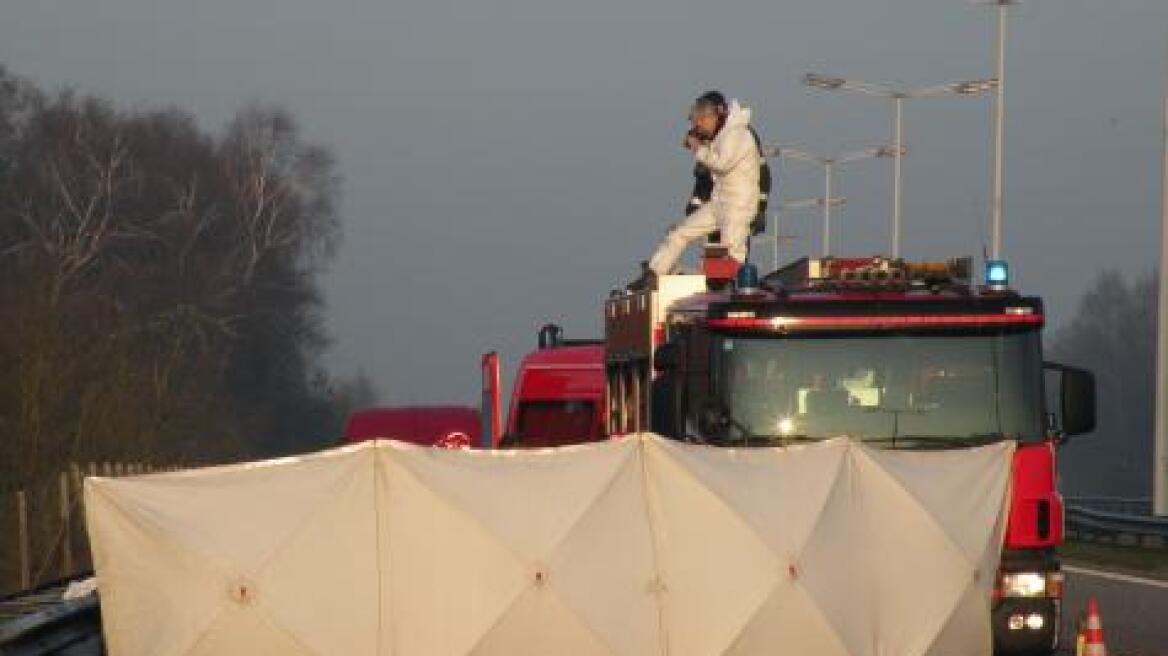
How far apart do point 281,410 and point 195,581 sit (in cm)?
8500

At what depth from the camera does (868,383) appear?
1622cm

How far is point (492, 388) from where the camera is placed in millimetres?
26328

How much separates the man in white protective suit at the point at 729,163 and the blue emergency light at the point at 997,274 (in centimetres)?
304

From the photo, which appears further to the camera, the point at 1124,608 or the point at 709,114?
the point at 1124,608

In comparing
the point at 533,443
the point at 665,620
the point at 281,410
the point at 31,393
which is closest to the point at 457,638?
the point at 665,620

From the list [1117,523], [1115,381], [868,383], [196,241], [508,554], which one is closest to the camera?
[508,554]

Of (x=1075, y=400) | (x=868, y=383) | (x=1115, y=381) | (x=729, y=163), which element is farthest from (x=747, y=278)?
(x=1115, y=381)

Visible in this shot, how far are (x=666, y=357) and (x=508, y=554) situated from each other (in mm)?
2682

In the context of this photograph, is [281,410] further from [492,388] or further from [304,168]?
[492,388]

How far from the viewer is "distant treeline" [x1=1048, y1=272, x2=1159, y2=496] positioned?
131625 mm

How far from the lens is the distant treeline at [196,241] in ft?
248

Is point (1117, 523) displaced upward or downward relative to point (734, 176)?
downward

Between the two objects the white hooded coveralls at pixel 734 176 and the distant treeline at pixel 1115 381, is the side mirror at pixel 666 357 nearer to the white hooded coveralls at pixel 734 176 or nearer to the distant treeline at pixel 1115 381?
the white hooded coveralls at pixel 734 176

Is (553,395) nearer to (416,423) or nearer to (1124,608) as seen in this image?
(1124,608)
